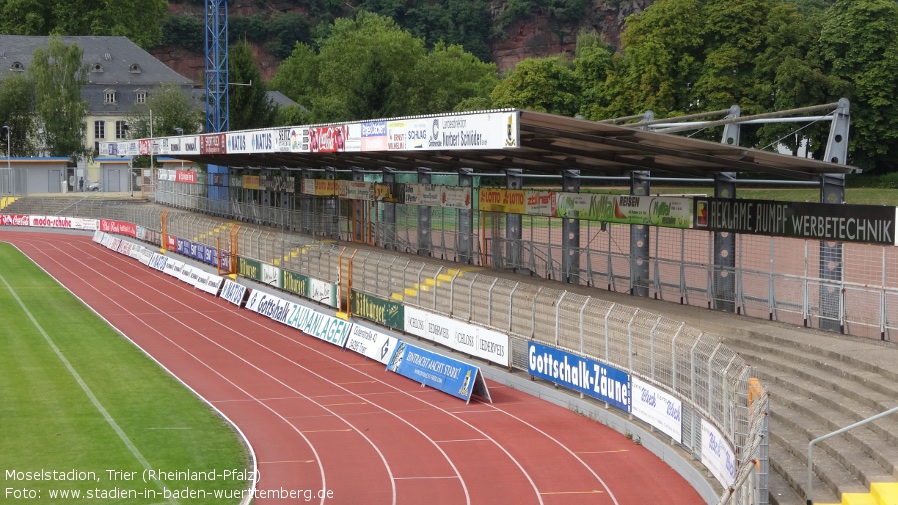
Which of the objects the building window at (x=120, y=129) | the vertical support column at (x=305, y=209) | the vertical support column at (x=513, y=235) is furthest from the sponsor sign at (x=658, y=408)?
the building window at (x=120, y=129)

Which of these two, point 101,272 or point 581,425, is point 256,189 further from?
point 581,425

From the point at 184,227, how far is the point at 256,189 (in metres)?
5.31

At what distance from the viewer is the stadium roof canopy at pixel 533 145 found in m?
21.5

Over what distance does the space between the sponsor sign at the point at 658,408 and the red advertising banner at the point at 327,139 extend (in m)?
13.4

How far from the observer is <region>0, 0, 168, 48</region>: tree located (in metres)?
116

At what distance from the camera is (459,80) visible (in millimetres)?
96312

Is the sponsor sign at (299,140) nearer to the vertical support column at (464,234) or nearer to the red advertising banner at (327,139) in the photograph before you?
the red advertising banner at (327,139)

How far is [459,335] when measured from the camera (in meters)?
27.3

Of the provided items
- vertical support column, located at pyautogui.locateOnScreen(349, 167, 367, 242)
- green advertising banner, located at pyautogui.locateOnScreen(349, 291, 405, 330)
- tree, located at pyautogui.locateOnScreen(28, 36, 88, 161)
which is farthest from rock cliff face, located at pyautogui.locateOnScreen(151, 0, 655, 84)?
green advertising banner, located at pyautogui.locateOnScreen(349, 291, 405, 330)

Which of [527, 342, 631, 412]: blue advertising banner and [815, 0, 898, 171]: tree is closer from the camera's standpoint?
[527, 342, 631, 412]: blue advertising banner

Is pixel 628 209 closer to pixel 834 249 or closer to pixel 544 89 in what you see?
pixel 834 249

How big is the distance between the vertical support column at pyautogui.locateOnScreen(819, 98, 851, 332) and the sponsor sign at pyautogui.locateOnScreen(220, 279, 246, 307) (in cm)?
2149

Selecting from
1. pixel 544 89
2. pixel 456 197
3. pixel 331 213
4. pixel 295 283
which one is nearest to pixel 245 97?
pixel 544 89

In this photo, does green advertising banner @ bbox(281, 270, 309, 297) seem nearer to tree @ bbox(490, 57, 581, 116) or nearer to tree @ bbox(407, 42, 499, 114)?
tree @ bbox(490, 57, 581, 116)
